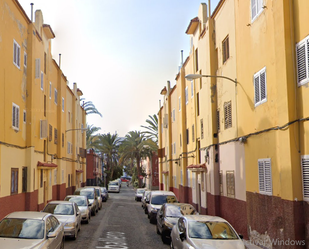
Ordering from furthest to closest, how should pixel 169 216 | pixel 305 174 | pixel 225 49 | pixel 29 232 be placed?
pixel 225 49 < pixel 169 216 < pixel 29 232 < pixel 305 174

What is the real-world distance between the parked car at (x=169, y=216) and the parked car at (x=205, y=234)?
3.65 m

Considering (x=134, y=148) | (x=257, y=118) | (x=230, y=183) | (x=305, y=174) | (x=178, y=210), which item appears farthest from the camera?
(x=134, y=148)

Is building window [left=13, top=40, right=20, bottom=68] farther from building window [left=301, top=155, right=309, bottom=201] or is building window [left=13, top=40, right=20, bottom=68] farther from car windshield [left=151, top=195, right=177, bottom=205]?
building window [left=301, top=155, right=309, bottom=201]

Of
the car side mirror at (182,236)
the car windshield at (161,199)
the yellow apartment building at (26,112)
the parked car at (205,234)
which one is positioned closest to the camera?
the parked car at (205,234)

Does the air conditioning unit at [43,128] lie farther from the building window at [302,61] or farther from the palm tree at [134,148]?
the palm tree at [134,148]

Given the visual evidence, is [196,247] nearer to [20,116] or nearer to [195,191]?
[20,116]

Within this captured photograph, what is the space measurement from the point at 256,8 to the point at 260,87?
2.88 m

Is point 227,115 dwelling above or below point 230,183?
above

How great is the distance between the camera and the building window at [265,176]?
1265cm

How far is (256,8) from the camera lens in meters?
14.0

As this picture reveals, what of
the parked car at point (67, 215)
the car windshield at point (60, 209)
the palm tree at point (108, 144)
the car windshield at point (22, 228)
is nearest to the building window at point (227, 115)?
the parked car at point (67, 215)

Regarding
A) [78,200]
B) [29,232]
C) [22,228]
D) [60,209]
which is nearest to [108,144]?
[78,200]

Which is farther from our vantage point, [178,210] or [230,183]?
[230,183]

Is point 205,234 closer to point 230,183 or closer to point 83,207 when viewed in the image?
point 230,183
